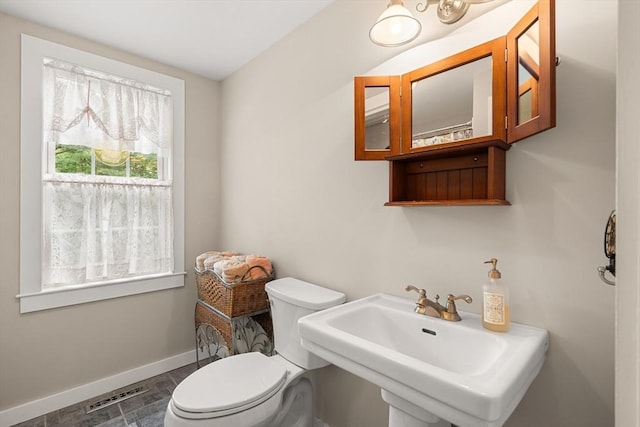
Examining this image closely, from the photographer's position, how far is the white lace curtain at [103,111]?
1880 mm

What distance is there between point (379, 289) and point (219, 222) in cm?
172

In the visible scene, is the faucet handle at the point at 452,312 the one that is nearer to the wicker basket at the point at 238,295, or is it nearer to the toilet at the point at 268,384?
the toilet at the point at 268,384

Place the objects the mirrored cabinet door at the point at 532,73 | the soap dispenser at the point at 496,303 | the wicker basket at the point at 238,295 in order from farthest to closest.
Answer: the wicker basket at the point at 238,295 < the soap dispenser at the point at 496,303 < the mirrored cabinet door at the point at 532,73

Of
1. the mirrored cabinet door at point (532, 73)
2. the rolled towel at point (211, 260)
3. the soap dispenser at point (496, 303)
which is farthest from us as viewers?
the rolled towel at point (211, 260)

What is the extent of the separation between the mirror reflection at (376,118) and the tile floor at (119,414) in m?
Result: 1.97

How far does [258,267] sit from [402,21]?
4.87 ft

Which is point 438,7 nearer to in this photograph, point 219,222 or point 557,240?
point 557,240

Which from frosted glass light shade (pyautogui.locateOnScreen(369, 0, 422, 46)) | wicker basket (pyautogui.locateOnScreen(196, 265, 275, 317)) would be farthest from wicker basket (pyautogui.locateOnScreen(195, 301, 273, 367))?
frosted glass light shade (pyautogui.locateOnScreen(369, 0, 422, 46))

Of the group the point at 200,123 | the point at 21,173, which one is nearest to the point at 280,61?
the point at 200,123

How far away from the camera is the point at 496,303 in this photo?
3.13ft

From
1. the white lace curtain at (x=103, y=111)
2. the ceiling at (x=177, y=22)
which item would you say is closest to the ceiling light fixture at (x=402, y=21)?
the ceiling at (x=177, y=22)

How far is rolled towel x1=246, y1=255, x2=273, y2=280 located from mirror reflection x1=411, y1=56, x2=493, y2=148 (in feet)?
3.90

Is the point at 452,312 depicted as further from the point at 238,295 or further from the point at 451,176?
the point at 238,295

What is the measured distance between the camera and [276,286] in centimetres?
166
